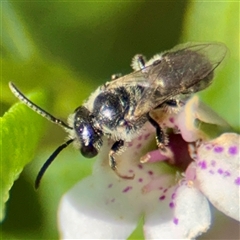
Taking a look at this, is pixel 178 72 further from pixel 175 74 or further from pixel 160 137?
pixel 160 137

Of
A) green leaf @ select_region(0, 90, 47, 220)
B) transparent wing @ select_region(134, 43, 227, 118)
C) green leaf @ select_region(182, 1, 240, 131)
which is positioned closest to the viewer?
green leaf @ select_region(0, 90, 47, 220)

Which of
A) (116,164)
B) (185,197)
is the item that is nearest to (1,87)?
(116,164)

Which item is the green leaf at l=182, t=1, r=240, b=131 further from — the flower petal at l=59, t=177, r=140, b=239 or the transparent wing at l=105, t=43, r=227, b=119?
the flower petal at l=59, t=177, r=140, b=239

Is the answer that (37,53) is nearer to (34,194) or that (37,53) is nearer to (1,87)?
(1,87)

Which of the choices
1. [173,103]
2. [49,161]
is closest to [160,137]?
[173,103]

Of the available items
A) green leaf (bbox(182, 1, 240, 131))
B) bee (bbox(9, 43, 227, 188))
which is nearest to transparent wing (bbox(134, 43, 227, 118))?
bee (bbox(9, 43, 227, 188))

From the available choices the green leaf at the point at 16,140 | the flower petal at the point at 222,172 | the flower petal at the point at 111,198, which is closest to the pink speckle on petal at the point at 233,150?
the flower petal at the point at 222,172
